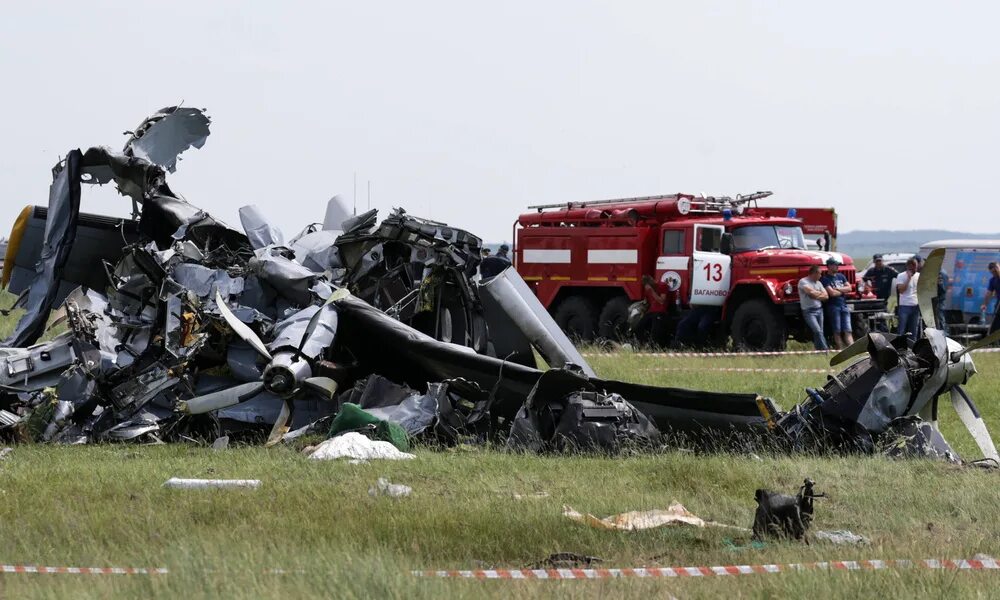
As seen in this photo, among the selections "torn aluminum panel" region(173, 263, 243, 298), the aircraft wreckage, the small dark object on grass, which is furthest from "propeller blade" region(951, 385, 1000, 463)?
"torn aluminum panel" region(173, 263, 243, 298)

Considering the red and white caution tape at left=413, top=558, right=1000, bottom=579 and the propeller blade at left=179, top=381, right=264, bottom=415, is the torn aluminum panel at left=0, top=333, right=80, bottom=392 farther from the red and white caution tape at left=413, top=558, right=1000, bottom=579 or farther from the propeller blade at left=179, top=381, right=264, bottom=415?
the red and white caution tape at left=413, top=558, right=1000, bottom=579

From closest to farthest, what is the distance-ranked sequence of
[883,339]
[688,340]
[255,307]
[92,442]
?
1. [883,339]
2. [92,442]
3. [255,307]
4. [688,340]

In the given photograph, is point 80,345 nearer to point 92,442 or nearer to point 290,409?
point 92,442

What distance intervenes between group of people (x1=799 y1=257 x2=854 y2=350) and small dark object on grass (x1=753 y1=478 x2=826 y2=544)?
13826 millimetres

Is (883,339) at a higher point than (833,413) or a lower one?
higher

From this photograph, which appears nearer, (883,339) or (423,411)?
(883,339)

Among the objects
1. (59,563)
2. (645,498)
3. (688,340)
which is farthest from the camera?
(688,340)

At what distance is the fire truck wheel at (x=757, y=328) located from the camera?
21.5m

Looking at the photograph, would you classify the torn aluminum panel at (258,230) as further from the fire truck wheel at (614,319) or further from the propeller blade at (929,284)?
the fire truck wheel at (614,319)

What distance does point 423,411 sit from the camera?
11414 mm

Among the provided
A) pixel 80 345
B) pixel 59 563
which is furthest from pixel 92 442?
pixel 59 563

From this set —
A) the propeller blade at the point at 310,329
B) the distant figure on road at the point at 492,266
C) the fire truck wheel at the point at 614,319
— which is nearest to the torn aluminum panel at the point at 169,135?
the propeller blade at the point at 310,329

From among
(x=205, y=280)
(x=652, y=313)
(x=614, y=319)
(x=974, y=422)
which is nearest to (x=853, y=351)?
(x=974, y=422)

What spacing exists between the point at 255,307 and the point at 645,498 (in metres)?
5.72
